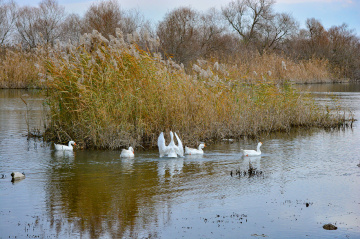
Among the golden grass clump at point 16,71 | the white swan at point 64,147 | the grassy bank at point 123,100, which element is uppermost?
the golden grass clump at point 16,71

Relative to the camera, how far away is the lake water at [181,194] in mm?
5473

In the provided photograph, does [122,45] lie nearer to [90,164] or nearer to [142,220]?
[90,164]

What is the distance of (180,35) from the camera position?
37.9 meters

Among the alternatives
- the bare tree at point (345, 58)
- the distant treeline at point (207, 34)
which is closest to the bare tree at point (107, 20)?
the distant treeline at point (207, 34)

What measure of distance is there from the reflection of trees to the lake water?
1cm

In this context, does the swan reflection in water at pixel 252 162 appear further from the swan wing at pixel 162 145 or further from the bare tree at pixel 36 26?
the bare tree at pixel 36 26

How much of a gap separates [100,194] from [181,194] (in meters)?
1.25

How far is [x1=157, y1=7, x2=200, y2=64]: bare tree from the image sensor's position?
3588cm

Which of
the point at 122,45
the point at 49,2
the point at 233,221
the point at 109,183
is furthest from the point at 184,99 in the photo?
the point at 49,2

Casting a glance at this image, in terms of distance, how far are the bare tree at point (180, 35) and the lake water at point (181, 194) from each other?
24449 millimetres

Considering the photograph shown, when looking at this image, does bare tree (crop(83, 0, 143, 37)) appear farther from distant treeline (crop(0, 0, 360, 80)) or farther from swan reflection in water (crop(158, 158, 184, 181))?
swan reflection in water (crop(158, 158, 184, 181))

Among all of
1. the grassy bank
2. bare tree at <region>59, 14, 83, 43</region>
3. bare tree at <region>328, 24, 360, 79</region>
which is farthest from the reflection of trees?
bare tree at <region>59, 14, 83, 43</region>

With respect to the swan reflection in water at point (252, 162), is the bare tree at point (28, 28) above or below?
above

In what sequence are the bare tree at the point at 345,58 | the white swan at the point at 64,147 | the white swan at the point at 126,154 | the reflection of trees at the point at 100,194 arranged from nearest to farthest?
the reflection of trees at the point at 100,194
the white swan at the point at 126,154
the white swan at the point at 64,147
the bare tree at the point at 345,58
